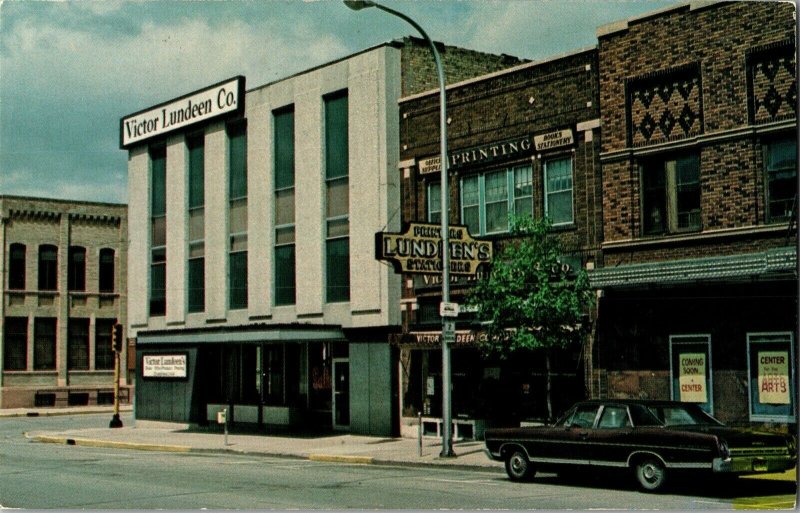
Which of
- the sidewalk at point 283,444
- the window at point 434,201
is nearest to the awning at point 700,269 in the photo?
the sidewalk at point 283,444

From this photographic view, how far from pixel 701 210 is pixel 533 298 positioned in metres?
4.12

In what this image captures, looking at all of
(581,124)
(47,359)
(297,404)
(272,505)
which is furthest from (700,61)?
(47,359)

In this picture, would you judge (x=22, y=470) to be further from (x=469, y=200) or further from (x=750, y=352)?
(x=750, y=352)

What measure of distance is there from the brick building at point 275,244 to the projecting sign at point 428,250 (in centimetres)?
594

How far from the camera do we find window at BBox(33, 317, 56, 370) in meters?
56.2

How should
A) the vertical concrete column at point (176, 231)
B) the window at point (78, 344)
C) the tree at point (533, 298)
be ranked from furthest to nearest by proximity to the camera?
the window at point (78, 344), the vertical concrete column at point (176, 231), the tree at point (533, 298)

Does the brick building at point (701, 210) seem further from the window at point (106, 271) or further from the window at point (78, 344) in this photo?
the window at point (106, 271)

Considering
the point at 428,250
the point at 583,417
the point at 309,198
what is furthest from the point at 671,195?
the point at 309,198

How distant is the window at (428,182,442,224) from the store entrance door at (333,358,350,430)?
5.85m

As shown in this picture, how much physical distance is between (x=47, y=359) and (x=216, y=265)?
76.4ft

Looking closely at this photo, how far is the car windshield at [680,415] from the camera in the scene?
16.7 meters

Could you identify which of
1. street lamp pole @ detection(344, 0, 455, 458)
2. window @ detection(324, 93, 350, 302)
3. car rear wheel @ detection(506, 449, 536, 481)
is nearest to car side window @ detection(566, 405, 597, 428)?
car rear wheel @ detection(506, 449, 536, 481)

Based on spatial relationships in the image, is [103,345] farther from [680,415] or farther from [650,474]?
[650,474]

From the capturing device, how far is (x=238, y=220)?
37.0 meters
